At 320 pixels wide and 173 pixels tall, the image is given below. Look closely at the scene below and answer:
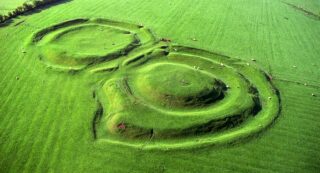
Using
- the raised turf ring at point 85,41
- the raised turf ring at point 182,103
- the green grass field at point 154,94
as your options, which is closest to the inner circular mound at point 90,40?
the raised turf ring at point 85,41

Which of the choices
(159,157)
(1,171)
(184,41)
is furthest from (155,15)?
(1,171)

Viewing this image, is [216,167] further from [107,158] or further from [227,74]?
[227,74]

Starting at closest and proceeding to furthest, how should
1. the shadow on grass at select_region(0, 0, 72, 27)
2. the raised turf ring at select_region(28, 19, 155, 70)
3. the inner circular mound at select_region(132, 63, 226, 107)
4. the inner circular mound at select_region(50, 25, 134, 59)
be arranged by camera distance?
the inner circular mound at select_region(132, 63, 226, 107) → the raised turf ring at select_region(28, 19, 155, 70) → the inner circular mound at select_region(50, 25, 134, 59) → the shadow on grass at select_region(0, 0, 72, 27)

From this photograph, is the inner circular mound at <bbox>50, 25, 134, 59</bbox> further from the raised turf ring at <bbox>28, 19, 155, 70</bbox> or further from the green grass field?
the green grass field

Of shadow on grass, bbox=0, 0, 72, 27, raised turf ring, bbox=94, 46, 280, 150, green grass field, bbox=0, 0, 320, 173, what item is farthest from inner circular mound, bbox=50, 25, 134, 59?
shadow on grass, bbox=0, 0, 72, 27

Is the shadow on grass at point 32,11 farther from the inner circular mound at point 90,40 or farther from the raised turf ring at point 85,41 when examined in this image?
the inner circular mound at point 90,40

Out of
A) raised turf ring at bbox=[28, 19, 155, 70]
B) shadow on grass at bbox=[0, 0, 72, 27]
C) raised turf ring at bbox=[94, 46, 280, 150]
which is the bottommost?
raised turf ring at bbox=[94, 46, 280, 150]
